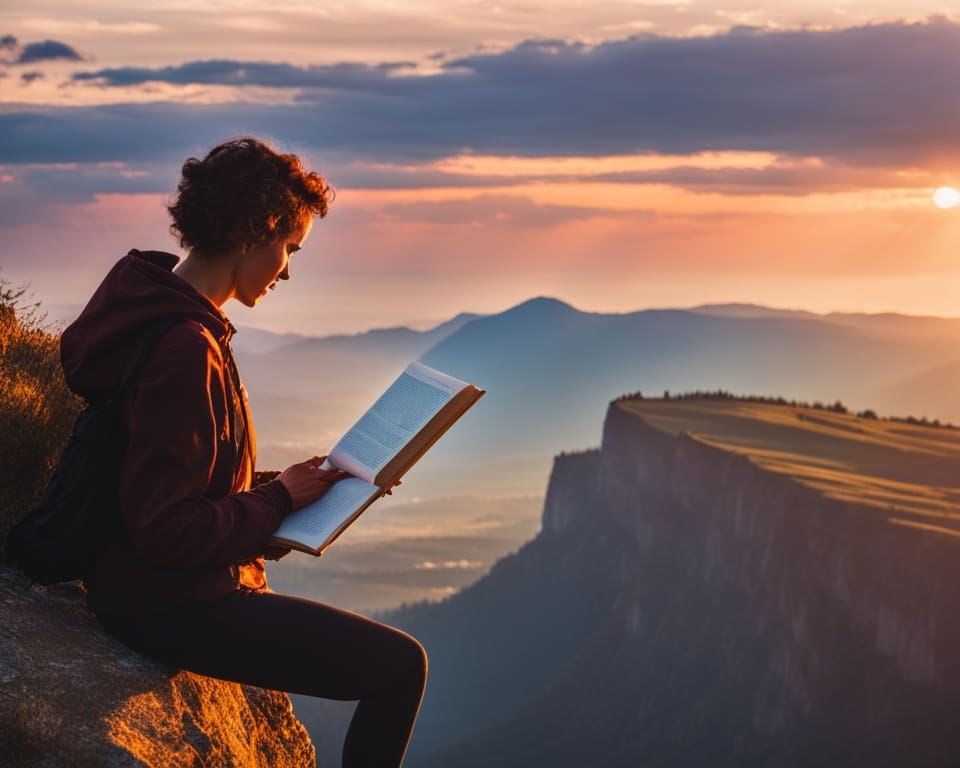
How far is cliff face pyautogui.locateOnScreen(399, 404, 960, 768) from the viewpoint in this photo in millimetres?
A: 67688

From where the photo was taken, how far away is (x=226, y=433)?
18.6 feet

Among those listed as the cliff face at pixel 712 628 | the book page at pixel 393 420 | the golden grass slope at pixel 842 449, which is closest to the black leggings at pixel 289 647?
the book page at pixel 393 420

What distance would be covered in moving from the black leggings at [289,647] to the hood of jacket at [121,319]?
101 cm

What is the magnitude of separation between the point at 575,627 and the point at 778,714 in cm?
4726

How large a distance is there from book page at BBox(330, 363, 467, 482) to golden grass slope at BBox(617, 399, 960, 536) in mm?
57557

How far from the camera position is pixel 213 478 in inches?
226

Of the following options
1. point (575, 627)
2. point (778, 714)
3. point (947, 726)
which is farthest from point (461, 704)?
point (947, 726)

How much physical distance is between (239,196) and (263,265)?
32cm

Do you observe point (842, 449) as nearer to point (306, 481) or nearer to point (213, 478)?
point (306, 481)

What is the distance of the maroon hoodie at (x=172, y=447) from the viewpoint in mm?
5406

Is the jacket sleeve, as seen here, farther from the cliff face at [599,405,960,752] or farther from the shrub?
the cliff face at [599,405,960,752]

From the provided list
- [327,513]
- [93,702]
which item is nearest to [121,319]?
[327,513]

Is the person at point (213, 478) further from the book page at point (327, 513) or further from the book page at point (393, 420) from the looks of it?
the book page at point (393, 420)

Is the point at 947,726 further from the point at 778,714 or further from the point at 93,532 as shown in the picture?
the point at 93,532
